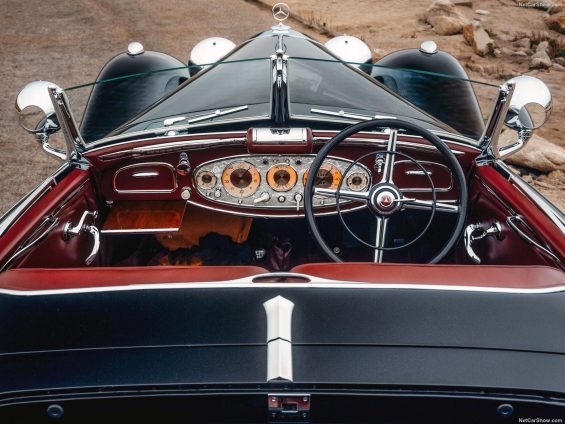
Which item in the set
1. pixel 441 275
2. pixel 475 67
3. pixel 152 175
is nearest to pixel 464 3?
pixel 475 67

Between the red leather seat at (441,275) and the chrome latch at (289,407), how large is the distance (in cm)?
43

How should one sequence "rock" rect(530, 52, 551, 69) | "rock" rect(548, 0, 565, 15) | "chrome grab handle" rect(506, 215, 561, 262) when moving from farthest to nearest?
1. "rock" rect(548, 0, 565, 15)
2. "rock" rect(530, 52, 551, 69)
3. "chrome grab handle" rect(506, 215, 561, 262)

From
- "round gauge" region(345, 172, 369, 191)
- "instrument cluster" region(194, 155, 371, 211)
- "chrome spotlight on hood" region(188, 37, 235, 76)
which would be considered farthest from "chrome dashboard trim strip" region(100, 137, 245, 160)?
"chrome spotlight on hood" region(188, 37, 235, 76)

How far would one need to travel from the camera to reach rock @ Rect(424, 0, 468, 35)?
1066cm

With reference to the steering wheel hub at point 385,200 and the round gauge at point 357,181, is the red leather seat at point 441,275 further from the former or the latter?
the round gauge at point 357,181

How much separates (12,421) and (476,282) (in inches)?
50.1

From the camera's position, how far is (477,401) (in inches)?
61.8

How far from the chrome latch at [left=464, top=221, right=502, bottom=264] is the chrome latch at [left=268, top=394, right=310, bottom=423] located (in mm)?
1419

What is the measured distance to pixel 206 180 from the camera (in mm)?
3129

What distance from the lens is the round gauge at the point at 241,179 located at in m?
3.08

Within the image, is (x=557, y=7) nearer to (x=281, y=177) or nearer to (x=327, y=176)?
(x=327, y=176)

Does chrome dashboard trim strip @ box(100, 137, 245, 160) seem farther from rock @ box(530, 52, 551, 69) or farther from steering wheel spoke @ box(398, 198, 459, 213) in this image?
rock @ box(530, 52, 551, 69)

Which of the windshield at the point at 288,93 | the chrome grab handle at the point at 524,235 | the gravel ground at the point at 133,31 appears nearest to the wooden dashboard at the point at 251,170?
the windshield at the point at 288,93

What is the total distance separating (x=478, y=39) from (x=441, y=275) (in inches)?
350
